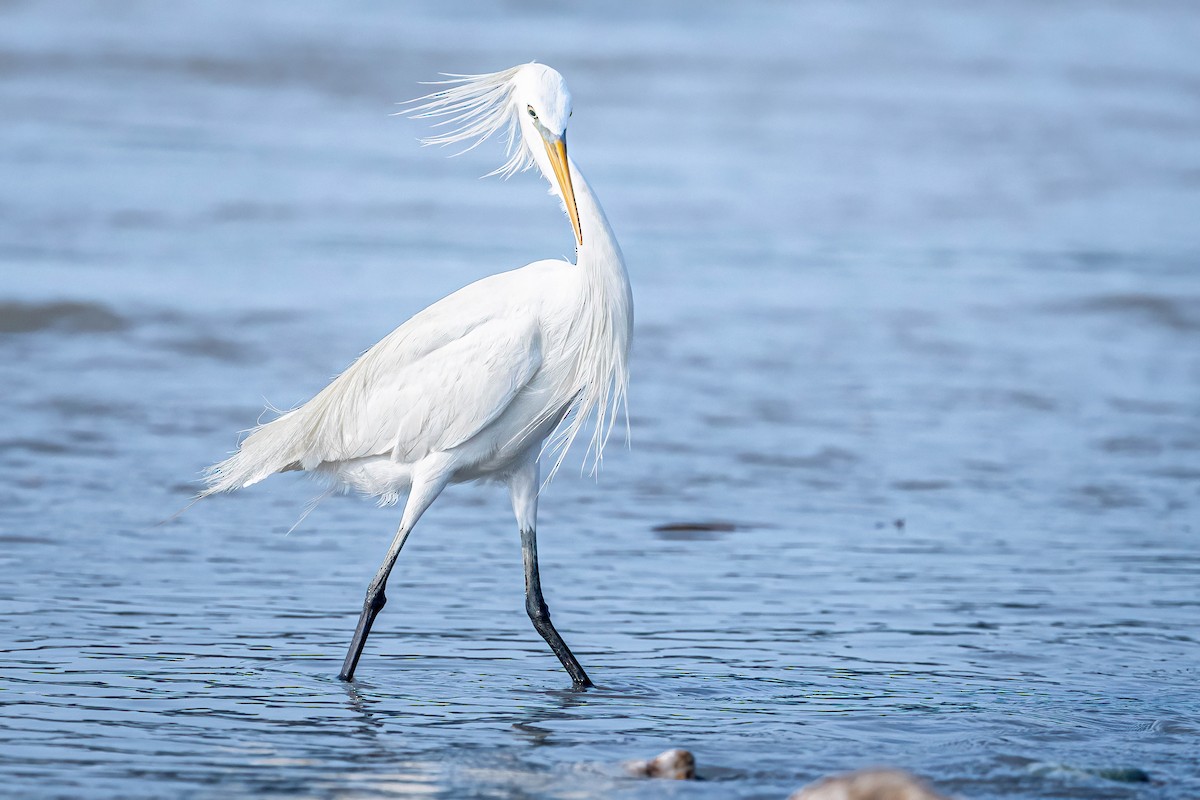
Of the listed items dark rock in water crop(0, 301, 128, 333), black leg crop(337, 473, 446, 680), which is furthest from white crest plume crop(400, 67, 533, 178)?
dark rock in water crop(0, 301, 128, 333)

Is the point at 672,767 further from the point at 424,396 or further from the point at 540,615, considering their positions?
the point at 424,396

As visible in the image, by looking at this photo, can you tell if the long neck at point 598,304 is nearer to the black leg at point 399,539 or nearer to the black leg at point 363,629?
the black leg at point 399,539

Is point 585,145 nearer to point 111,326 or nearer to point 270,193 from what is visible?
point 270,193

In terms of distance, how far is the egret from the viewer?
5871 millimetres

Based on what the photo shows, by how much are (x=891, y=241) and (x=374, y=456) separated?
10028 millimetres

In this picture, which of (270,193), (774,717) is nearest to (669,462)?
(774,717)

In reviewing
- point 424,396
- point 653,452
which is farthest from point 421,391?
point 653,452

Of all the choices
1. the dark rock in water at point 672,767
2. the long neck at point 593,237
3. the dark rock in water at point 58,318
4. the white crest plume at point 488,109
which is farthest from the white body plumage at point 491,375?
the dark rock in water at point 58,318

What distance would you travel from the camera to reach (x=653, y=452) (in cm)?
933

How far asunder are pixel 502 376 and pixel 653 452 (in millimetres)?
3516

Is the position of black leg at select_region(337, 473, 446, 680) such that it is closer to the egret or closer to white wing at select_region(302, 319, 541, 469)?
the egret

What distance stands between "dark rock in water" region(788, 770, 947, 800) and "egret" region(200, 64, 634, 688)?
1768 mm

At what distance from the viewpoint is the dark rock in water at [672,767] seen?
15.3 ft

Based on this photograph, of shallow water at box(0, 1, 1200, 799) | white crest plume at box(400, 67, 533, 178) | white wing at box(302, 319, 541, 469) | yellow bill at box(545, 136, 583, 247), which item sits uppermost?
white crest plume at box(400, 67, 533, 178)
